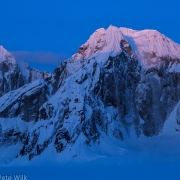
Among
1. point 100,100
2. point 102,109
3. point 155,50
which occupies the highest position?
point 155,50

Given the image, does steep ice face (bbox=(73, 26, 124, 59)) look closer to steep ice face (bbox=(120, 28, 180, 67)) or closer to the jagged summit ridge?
the jagged summit ridge

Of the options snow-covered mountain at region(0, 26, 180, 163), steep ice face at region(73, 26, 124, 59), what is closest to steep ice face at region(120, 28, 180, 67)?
snow-covered mountain at region(0, 26, 180, 163)

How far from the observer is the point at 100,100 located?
18100cm

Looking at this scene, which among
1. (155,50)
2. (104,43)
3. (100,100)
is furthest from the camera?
(155,50)

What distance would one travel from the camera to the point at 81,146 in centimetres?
16400

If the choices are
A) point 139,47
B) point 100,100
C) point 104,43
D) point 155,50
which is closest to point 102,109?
point 100,100

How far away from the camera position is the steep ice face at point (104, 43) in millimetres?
189125

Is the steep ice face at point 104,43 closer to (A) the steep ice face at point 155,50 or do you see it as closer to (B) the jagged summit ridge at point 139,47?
(B) the jagged summit ridge at point 139,47

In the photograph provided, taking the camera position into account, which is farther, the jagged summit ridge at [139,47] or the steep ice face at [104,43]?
the jagged summit ridge at [139,47]

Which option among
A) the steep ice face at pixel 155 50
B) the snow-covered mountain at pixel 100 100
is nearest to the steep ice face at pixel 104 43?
the snow-covered mountain at pixel 100 100

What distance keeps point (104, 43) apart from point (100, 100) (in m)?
19.3

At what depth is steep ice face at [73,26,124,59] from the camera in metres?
189

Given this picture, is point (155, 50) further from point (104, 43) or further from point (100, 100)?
point (100, 100)

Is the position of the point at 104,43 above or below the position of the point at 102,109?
above
